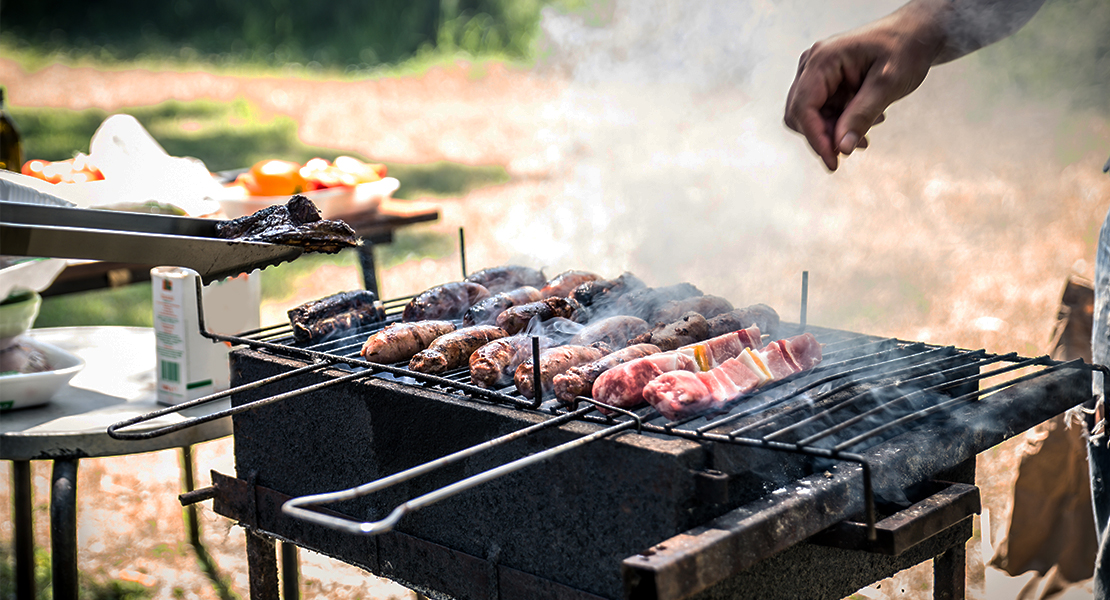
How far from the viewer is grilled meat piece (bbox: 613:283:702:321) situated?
2.93m

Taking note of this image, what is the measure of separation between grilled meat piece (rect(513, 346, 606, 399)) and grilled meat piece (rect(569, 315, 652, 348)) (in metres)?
0.15

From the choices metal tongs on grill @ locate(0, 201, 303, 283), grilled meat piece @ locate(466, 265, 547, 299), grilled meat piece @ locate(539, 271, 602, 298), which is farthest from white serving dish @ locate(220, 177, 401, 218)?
metal tongs on grill @ locate(0, 201, 303, 283)

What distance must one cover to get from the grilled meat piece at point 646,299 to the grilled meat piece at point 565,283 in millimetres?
206

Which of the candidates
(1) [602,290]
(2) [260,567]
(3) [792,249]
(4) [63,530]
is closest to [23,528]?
(4) [63,530]

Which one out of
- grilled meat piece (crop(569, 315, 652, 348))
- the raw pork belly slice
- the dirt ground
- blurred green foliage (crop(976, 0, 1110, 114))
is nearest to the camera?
the raw pork belly slice

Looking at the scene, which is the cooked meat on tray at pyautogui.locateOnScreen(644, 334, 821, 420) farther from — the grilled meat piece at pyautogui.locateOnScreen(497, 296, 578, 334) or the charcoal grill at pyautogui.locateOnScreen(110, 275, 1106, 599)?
the grilled meat piece at pyautogui.locateOnScreen(497, 296, 578, 334)

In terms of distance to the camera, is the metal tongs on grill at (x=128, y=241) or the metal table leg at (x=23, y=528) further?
the metal table leg at (x=23, y=528)

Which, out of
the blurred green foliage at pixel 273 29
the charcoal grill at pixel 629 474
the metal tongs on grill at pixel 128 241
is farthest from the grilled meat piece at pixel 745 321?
the blurred green foliage at pixel 273 29

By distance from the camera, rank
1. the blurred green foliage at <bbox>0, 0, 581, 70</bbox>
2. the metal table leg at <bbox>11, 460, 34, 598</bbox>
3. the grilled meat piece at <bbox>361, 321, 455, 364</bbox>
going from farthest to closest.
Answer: the blurred green foliage at <bbox>0, 0, 581, 70</bbox>, the metal table leg at <bbox>11, 460, 34, 598</bbox>, the grilled meat piece at <bbox>361, 321, 455, 364</bbox>

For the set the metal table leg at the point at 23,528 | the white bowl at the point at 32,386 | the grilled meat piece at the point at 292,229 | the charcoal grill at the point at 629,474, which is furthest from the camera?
the metal table leg at the point at 23,528

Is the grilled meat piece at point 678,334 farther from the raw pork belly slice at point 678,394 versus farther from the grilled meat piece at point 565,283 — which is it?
the grilled meat piece at point 565,283

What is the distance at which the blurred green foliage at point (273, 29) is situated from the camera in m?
18.8

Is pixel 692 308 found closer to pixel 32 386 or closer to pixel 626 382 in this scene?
pixel 626 382

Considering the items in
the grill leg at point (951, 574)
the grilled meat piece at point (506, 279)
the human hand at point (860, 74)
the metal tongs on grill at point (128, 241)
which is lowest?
the grill leg at point (951, 574)
